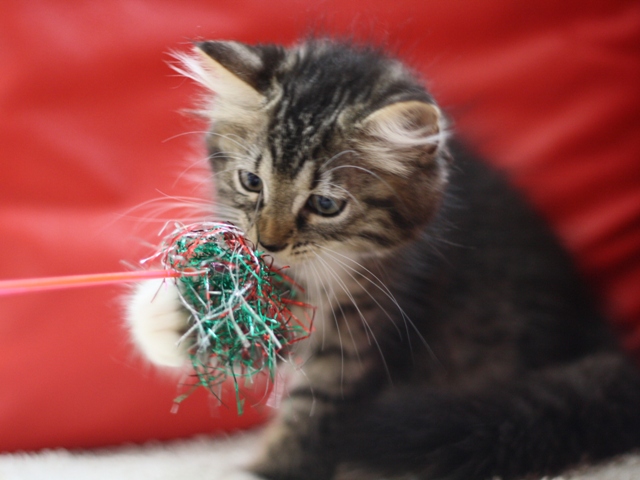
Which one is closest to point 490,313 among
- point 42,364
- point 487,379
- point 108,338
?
point 487,379

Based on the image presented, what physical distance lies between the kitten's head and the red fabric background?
30 centimetres

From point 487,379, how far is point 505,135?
23.1 inches

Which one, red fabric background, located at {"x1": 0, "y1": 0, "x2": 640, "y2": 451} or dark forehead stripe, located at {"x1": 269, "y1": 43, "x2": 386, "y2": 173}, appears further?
red fabric background, located at {"x1": 0, "y1": 0, "x2": 640, "y2": 451}

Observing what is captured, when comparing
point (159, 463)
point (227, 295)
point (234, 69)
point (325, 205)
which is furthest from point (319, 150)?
point (159, 463)

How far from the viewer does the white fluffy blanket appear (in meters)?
1.16

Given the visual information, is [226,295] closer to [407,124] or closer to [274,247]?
[274,247]

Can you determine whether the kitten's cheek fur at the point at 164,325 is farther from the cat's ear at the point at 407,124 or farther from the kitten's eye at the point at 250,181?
the cat's ear at the point at 407,124

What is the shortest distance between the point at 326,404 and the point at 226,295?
0.42 metres

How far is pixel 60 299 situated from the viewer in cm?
137

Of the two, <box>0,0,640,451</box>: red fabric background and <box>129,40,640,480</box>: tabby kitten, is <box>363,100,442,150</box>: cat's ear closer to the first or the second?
<box>129,40,640,480</box>: tabby kitten

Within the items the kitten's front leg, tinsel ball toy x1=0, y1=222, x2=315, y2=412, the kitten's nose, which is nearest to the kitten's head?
the kitten's nose

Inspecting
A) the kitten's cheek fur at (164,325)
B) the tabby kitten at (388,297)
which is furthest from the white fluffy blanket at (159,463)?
the kitten's cheek fur at (164,325)

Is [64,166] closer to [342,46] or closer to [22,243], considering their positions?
[22,243]

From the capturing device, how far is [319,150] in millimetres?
1068
